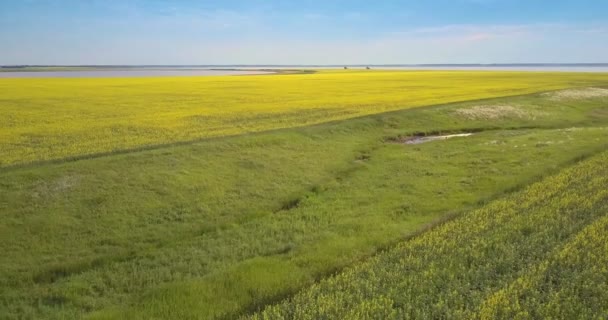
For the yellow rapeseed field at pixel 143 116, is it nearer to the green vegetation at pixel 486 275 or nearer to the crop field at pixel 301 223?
the crop field at pixel 301 223

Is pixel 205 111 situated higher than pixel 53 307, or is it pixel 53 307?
pixel 205 111

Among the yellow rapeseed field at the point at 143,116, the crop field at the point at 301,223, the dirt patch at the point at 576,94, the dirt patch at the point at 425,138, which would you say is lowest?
the crop field at the point at 301,223

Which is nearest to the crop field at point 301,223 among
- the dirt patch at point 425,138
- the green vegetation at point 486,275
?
the green vegetation at point 486,275

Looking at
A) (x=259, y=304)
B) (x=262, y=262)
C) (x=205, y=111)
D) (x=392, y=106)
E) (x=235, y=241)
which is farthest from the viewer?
(x=392, y=106)

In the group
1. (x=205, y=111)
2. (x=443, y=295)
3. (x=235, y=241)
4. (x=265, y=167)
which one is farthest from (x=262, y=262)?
(x=205, y=111)

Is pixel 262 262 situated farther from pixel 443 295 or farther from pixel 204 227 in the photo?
pixel 443 295

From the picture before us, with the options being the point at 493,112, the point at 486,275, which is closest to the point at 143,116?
the point at 493,112
